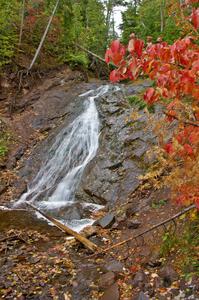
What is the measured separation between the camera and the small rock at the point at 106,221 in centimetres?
809

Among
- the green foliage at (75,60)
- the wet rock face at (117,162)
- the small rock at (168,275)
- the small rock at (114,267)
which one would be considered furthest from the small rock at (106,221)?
the green foliage at (75,60)

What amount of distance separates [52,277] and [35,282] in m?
0.32

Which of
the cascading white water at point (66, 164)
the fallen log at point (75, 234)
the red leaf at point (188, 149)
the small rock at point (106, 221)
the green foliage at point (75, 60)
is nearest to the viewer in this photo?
the red leaf at point (188, 149)

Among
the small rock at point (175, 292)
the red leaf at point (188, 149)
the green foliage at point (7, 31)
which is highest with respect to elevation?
the green foliage at point (7, 31)

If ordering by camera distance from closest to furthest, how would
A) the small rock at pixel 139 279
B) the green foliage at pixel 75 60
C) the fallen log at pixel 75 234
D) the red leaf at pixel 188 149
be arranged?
the red leaf at pixel 188 149
the small rock at pixel 139 279
the fallen log at pixel 75 234
the green foliage at pixel 75 60

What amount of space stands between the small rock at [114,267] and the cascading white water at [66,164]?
2621 mm

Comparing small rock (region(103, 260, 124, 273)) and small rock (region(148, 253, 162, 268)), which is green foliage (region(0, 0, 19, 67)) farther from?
small rock (region(148, 253, 162, 268))

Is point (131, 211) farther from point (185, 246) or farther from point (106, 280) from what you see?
point (185, 246)

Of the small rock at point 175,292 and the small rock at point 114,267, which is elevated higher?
the small rock at point 175,292

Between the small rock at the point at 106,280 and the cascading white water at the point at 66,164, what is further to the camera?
the cascading white water at the point at 66,164

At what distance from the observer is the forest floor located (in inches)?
204

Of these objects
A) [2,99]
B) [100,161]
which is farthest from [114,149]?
[2,99]

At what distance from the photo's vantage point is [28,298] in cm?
545

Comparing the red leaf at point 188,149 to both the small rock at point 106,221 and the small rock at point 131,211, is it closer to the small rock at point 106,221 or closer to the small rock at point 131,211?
the small rock at point 131,211
